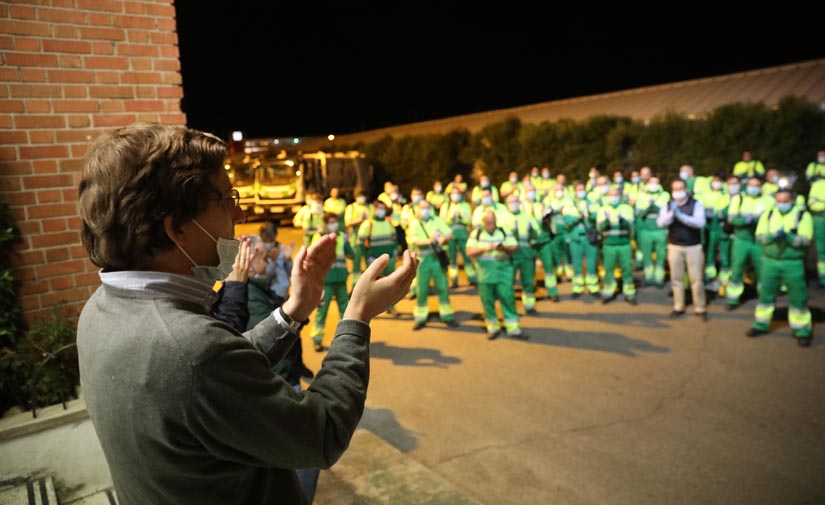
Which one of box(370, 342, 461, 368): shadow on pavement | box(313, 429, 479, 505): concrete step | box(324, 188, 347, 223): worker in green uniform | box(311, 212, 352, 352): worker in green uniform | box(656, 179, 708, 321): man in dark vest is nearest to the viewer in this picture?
box(313, 429, 479, 505): concrete step

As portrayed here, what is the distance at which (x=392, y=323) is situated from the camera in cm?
997

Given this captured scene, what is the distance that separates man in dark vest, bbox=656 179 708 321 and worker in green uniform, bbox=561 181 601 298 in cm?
170

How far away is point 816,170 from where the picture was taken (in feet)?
40.2

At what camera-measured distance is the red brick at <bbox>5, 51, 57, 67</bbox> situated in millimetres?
3186

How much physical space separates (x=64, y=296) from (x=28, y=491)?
1.16 m

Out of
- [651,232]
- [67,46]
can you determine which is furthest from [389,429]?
[651,232]

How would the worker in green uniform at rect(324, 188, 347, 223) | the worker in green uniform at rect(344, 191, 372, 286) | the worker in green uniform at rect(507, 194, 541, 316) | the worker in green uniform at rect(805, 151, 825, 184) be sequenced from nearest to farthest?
the worker in green uniform at rect(507, 194, 541, 316), the worker in green uniform at rect(324, 188, 347, 223), the worker in green uniform at rect(344, 191, 372, 286), the worker in green uniform at rect(805, 151, 825, 184)

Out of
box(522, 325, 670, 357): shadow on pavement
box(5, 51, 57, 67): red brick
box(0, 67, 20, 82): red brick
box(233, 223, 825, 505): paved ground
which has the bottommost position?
box(233, 223, 825, 505): paved ground

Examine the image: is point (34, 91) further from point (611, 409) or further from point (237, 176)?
point (611, 409)

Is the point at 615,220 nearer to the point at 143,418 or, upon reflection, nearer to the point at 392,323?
the point at 392,323

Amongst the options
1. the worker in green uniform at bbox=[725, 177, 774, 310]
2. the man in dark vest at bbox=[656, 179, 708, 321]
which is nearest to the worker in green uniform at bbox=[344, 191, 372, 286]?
the man in dark vest at bbox=[656, 179, 708, 321]

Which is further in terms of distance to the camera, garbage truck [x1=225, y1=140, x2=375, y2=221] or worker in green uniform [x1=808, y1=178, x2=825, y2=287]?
garbage truck [x1=225, y1=140, x2=375, y2=221]

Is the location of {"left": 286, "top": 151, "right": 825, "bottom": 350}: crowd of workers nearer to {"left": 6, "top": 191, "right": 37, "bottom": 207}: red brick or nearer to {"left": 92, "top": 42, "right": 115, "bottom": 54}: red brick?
{"left": 6, "top": 191, "right": 37, "bottom": 207}: red brick

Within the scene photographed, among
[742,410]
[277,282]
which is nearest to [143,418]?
[277,282]
